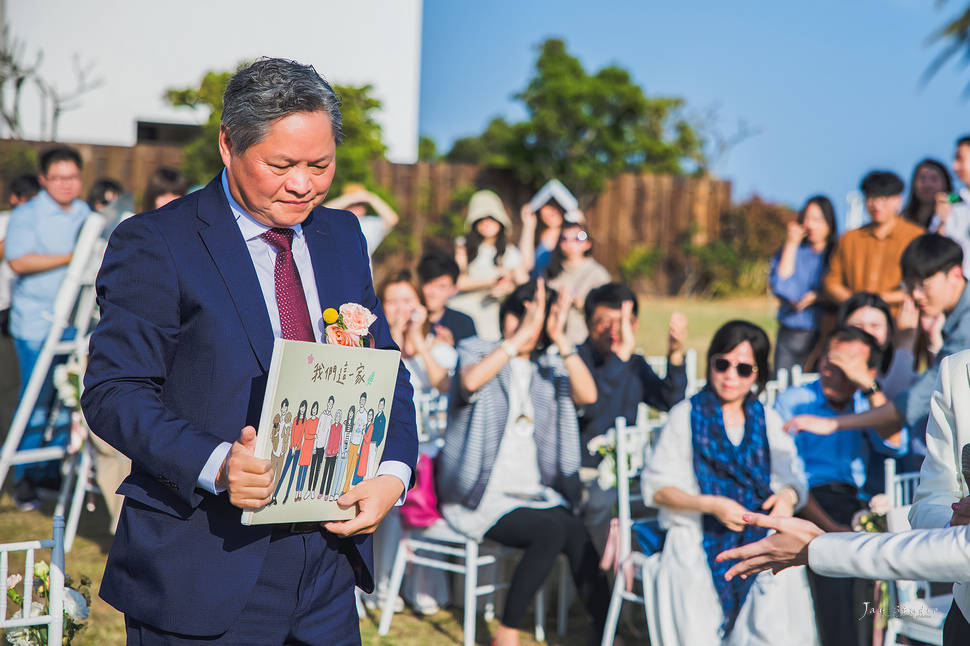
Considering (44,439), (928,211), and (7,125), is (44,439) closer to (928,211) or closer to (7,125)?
(928,211)

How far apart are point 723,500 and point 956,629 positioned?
132cm

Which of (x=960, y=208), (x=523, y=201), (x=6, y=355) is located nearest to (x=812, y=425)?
(x=960, y=208)

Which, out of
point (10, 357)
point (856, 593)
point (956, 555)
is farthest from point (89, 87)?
point (956, 555)

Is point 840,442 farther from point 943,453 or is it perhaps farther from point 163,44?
point 163,44

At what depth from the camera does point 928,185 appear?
21.0 feet

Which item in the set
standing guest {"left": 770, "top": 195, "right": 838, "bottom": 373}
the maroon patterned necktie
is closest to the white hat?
standing guest {"left": 770, "top": 195, "right": 838, "bottom": 373}

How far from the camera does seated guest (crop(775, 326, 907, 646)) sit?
12.4 feet

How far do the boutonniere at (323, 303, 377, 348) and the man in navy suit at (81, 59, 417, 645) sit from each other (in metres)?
0.07

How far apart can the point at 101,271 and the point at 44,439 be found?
4387 millimetres

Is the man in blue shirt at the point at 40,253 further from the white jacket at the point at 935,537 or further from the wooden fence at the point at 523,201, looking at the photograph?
the wooden fence at the point at 523,201

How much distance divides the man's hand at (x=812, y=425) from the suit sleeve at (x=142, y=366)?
2800 millimetres

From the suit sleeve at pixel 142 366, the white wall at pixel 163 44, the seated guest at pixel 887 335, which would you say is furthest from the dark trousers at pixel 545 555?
the white wall at pixel 163 44

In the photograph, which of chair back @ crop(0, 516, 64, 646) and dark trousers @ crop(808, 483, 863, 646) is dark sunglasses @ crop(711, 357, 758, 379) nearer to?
dark trousers @ crop(808, 483, 863, 646)

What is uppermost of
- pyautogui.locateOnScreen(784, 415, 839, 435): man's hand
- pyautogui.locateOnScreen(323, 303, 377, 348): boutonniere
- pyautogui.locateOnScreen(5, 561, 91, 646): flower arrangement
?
pyautogui.locateOnScreen(323, 303, 377, 348): boutonniere
